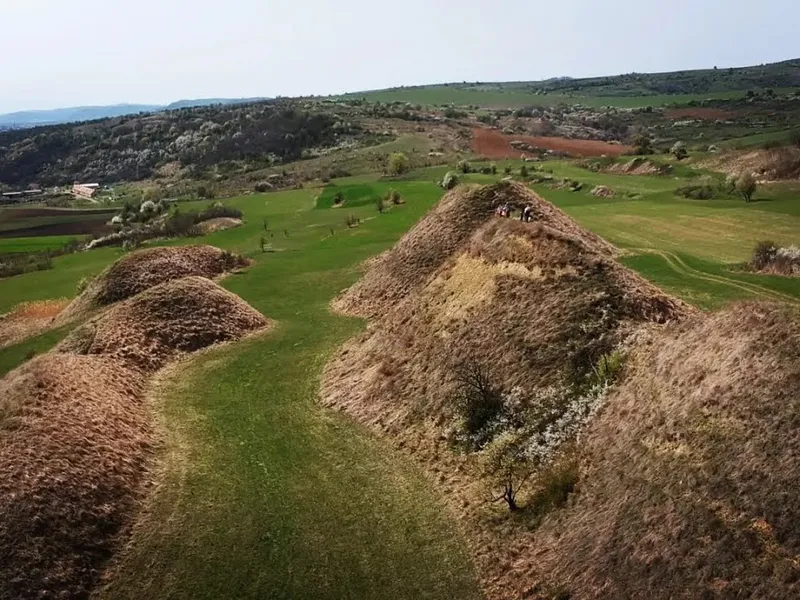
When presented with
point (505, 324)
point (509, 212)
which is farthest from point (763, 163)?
point (505, 324)

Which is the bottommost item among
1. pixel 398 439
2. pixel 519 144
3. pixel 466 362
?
pixel 398 439

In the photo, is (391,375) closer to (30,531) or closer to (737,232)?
(30,531)

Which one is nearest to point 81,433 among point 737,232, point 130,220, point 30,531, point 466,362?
point 30,531

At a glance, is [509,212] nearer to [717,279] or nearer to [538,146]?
[717,279]

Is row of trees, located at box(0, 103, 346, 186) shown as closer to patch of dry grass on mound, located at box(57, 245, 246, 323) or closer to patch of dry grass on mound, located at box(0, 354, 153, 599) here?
patch of dry grass on mound, located at box(57, 245, 246, 323)

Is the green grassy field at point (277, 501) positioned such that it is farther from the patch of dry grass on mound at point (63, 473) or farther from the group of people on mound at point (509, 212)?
the group of people on mound at point (509, 212)

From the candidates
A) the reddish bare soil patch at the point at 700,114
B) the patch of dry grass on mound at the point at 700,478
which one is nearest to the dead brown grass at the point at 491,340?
the patch of dry grass on mound at the point at 700,478

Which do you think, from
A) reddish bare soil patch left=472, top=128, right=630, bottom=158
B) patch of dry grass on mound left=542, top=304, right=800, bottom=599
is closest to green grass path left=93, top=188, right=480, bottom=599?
patch of dry grass on mound left=542, top=304, right=800, bottom=599
